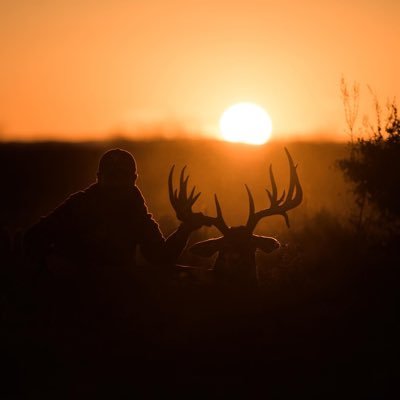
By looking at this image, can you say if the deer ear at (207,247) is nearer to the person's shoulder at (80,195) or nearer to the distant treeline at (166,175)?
the person's shoulder at (80,195)

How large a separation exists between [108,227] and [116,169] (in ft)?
2.16

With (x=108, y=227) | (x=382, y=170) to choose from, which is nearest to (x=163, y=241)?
(x=108, y=227)

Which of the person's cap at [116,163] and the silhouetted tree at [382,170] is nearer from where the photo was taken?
the person's cap at [116,163]

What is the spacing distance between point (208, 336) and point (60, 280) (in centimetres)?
202

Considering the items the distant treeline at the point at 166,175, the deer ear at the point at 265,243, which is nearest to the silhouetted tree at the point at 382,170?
the distant treeline at the point at 166,175

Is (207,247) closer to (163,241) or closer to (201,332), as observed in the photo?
(163,241)

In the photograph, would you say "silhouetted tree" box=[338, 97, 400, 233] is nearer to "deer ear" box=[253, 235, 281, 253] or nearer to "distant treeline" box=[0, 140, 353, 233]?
"distant treeline" box=[0, 140, 353, 233]

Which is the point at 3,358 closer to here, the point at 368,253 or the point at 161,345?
the point at 161,345

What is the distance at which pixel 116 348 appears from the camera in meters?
9.59

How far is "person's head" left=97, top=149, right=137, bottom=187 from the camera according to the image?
1117 cm

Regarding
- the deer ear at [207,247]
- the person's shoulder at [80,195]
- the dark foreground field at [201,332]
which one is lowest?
the dark foreground field at [201,332]

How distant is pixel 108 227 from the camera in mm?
11203

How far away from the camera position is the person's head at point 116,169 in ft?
36.7

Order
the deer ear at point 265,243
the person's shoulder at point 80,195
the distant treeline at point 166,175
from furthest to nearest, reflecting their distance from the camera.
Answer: the distant treeline at point 166,175
the deer ear at point 265,243
the person's shoulder at point 80,195
